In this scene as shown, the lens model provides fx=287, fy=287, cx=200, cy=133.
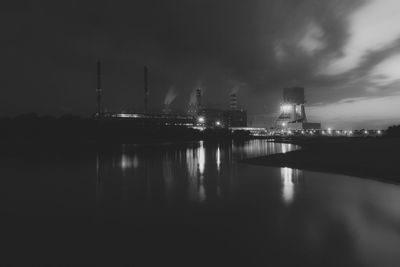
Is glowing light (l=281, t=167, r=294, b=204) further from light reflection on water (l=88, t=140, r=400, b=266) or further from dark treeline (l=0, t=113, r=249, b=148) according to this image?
dark treeline (l=0, t=113, r=249, b=148)

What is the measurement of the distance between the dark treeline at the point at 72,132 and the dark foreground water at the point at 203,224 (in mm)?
84069

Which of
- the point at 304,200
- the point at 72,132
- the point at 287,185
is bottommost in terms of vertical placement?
the point at 304,200

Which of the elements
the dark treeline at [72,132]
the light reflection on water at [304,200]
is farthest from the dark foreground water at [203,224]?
the dark treeline at [72,132]

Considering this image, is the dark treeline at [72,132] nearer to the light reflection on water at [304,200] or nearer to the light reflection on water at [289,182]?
the light reflection on water at [304,200]

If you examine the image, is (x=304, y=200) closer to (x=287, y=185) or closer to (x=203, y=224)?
(x=287, y=185)

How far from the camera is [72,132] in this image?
105000mm

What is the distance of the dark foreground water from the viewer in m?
8.38

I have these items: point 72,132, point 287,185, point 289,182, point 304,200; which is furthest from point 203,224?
point 72,132

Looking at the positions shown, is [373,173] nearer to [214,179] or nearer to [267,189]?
[267,189]

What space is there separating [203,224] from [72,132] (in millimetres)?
104616

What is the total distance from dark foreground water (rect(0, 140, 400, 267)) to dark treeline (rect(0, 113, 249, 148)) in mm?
84069

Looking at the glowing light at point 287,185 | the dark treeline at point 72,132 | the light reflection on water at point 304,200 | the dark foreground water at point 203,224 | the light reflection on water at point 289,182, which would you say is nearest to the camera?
the dark foreground water at point 203,224

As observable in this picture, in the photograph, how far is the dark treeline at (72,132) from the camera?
94.1 m

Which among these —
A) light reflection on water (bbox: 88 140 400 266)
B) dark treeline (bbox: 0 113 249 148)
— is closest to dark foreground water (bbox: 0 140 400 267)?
light reflection on water (bbox: 88 140 400 266)
